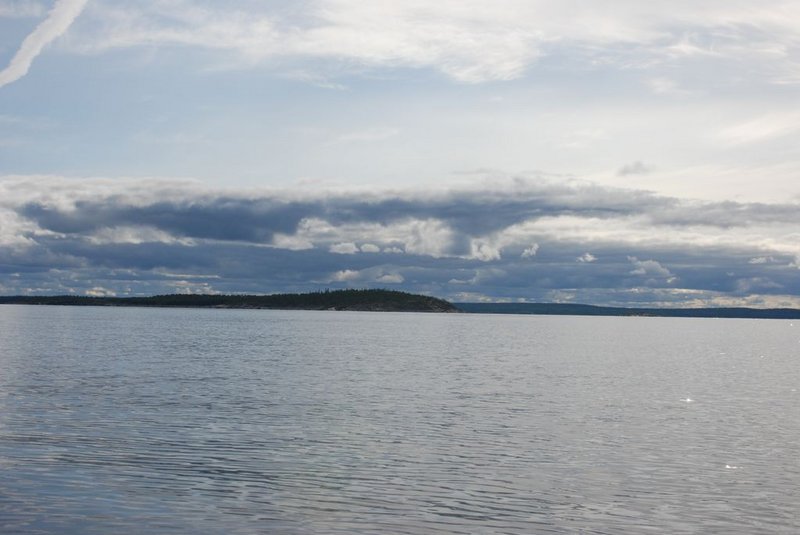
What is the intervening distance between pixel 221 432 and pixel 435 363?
59.7 metres

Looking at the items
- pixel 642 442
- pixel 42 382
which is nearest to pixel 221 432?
pixel 642 442

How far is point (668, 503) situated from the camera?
30750 millimetres

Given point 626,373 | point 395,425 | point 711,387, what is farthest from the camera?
point 626,373

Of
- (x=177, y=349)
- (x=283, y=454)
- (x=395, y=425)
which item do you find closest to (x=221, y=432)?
(x=283, y=454)

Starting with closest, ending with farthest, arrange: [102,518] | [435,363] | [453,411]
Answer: [102,518] < [453,411] < [435,363]

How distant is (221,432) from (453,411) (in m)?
17.3

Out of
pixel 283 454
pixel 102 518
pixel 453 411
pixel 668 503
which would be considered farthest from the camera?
pixel 453 411

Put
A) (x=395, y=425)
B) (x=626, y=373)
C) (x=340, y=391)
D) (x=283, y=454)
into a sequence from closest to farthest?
(x=283, y=454) → (x=395, y=425) → (x=340, y=391) → (x=626, y=373)

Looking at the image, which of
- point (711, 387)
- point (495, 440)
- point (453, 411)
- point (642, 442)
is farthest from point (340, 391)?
point (711, 387)

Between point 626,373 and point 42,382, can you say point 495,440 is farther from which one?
point 626,373

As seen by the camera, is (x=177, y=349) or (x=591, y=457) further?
(x=177, y=349)

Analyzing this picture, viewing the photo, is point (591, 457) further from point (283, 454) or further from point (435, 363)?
point (435, 363)

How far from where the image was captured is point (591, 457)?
39.2m

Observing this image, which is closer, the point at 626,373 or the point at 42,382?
the point at 42,382
